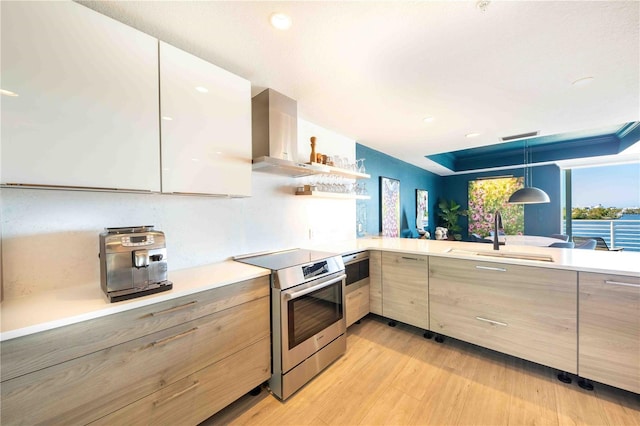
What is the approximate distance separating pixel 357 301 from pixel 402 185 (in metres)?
2.99

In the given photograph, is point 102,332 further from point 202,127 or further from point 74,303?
point 202,127

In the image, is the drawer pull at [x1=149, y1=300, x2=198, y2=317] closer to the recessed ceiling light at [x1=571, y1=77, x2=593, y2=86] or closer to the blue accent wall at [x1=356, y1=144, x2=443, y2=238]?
the blue accent wall at [x1=356, y1=144, x2=443, y2=238]

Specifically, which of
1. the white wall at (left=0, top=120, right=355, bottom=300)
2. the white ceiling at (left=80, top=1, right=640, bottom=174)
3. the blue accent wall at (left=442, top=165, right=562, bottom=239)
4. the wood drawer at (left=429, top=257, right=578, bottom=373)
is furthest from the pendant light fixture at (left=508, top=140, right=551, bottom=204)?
the white wall at (left=0, top=120, right=355, bottom=300)

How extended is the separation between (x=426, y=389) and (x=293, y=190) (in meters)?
2.09

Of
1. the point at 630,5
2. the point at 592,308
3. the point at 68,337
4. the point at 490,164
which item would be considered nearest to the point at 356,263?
the point at 592,308

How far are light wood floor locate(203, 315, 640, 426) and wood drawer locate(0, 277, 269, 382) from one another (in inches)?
31.2

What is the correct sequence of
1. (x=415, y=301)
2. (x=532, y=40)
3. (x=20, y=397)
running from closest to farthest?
(x=20, y=397), (x=532, y=40), (x=415, y=301)

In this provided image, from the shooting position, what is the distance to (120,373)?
113 cm

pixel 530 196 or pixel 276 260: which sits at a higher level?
pixel 530 196

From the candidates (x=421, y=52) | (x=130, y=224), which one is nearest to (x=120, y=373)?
(x=130, y=224)

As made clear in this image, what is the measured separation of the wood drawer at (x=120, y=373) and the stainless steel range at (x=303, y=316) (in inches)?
10.0

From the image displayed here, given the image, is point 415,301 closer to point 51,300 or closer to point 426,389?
point 426,389

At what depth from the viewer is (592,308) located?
1676 millimetres

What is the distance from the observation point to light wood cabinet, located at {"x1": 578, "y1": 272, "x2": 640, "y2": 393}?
156 centimetres
